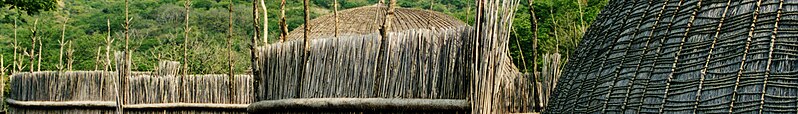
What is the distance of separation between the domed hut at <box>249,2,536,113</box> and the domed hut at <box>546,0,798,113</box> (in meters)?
1.18

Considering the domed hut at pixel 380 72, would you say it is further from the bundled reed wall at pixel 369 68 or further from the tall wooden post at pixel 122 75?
the tall wooden post at pixel 122 75

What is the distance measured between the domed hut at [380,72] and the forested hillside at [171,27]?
43.9 feet

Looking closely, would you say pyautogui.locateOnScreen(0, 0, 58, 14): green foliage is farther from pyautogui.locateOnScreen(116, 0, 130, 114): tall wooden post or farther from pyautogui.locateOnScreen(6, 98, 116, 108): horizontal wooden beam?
pyautogui.locateOnScreen(116, 0, 130, 114): tall wooden post

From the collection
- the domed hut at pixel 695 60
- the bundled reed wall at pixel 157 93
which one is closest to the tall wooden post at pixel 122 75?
the bundled reed wall at pixel 157 93

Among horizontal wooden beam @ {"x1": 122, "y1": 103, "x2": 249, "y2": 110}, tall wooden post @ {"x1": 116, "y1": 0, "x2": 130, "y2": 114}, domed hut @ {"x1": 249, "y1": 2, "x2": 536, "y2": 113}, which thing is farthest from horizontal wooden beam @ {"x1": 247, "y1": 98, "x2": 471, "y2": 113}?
tall wooden post @ {"x1": 116, "y1": 0, "x2": 130, "y2": 114}

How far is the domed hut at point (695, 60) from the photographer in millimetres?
2049

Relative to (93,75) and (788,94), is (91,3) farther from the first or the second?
(788,94)

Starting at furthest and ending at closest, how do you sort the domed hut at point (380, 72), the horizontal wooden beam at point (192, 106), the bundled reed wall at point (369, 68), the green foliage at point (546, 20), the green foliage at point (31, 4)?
the green foliage at point (546, 20)
the green foliage at point (31, 4)
the horizontal wooden beam at point (192, 106)
the bundled reed wall at point (369, 68)
the domed hut at point (380, 72)

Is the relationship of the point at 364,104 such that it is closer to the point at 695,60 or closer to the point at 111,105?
the point at 695,60

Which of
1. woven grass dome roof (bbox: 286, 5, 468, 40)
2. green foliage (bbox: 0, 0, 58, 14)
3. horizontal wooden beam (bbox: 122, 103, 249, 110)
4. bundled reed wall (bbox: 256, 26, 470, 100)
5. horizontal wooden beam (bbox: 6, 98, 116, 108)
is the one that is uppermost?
green foliage (bbox: 0, 0, 58, 14)

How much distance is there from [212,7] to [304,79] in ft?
98.6

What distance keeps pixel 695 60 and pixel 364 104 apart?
7.78 feet

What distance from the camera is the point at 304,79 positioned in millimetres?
4953

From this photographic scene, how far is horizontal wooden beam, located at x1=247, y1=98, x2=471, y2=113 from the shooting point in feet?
13.3
